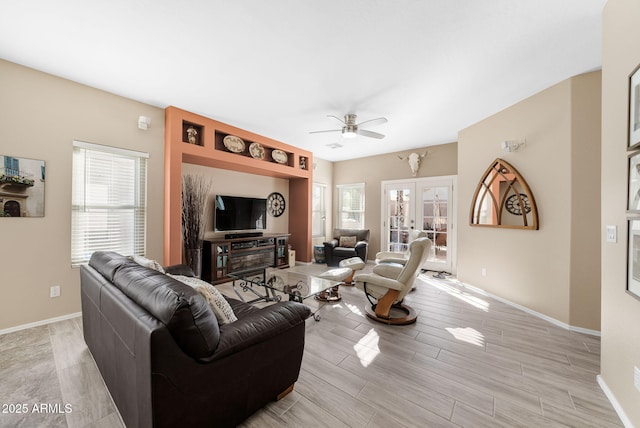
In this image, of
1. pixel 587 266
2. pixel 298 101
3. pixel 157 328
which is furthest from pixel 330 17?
pixel 587 266

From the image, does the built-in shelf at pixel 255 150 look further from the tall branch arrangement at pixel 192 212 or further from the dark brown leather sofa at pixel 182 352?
the dark brown leather sofa at pixel 182 352

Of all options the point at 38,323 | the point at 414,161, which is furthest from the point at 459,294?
the point at 38,323

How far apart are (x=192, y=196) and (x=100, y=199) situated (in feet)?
3.78

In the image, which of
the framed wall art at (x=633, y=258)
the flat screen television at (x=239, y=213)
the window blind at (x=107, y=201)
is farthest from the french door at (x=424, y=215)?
the window blind at (x=107, y=201)

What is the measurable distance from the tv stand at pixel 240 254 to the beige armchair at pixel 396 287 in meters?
2.50

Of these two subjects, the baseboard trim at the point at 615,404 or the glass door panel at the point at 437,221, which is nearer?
the baseboard trim at the point at 615,404

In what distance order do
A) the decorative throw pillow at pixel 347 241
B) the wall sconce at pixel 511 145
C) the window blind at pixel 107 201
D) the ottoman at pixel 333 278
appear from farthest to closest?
the decorative throw pillow at pixel 347 241 < the wall sconce at pixel 511 145 < the ottoman at pixel 333 278 < the window blind at pixel 107 201

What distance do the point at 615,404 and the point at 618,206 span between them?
1.31 metres

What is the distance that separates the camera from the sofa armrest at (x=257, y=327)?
4.23 feet

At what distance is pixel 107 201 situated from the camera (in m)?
3.16

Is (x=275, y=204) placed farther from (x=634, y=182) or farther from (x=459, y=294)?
(x=634, y=182)

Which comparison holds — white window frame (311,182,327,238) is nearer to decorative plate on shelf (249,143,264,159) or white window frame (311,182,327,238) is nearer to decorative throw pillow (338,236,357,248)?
decorative throw pillow (338,236,357,248)

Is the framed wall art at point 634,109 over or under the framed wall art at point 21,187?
over

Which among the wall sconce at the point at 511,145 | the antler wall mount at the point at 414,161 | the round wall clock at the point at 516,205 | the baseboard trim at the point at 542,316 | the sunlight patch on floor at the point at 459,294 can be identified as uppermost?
the antler wall mount at the point at 414,161
